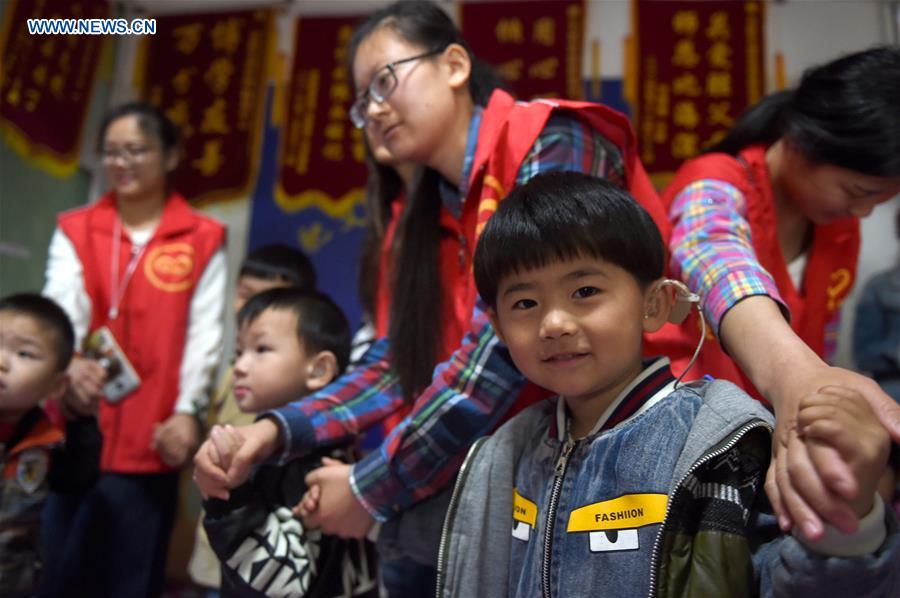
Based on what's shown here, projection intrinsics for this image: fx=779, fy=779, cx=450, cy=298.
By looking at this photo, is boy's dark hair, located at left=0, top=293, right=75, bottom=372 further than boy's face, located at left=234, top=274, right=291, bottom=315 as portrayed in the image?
No

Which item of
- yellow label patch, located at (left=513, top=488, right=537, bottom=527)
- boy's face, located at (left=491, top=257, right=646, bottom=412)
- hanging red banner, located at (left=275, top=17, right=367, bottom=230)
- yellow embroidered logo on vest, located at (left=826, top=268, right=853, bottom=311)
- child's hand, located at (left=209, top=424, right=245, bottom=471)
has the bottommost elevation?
yellow label patch, located at (left=513, top=488, right=537, bottom=527)

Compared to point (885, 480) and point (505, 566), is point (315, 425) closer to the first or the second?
point (505, 566)

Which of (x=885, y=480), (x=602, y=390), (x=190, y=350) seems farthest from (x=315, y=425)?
(x=190, y=350)

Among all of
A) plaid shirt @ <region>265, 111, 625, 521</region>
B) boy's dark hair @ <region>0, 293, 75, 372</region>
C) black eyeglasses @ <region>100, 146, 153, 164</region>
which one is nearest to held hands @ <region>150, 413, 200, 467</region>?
boy's dark hair @ <region>0, 293, 75, 372</region>

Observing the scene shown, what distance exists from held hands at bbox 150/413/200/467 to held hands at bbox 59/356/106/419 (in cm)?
25

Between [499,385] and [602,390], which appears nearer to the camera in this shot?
[602,390]

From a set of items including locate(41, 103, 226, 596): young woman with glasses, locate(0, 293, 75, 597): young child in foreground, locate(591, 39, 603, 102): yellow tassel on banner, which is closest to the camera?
locate(0, 293, 75, 597): young child in foreground

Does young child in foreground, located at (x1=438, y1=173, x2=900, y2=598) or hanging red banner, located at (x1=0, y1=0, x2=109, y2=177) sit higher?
hanging red banner, located at (x1=0, y1=0, x2=109, y2=177)

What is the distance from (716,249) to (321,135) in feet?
6.85

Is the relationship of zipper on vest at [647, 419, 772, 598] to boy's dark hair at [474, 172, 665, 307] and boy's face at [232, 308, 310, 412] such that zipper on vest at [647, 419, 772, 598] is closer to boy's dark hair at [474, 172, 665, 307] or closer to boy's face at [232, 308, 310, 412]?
boy's dark hair at [474, 172, 665, 307]

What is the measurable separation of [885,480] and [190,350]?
5.87ft

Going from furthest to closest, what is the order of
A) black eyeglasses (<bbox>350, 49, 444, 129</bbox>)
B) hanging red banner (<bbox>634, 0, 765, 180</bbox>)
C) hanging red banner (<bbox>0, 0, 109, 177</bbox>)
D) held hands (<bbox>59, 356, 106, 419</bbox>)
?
1. hanging red banner (<bbox>634, 0, 765, 180</bbox>)
2. hanging red banner (<bbox>0, 0, 109, 177</bbox>)
3. held hands (<bbox>59, 356, 106, 419</bbox>)
4. black eyeglasses (<bbox>350, 49, 444, 129</bbox>)

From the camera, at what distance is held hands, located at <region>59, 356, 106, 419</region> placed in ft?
5.43

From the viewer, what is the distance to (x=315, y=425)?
1226mm
